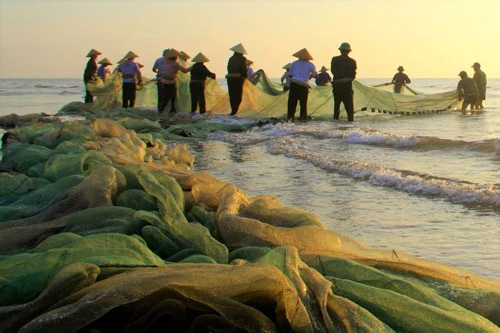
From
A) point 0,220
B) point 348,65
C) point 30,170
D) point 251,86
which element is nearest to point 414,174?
point 30,170

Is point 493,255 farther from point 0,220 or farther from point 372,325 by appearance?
point 0,220

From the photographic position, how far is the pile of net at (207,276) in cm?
229

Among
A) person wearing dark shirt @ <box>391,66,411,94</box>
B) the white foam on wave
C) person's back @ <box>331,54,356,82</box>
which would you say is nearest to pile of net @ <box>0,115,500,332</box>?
the white foam on wave

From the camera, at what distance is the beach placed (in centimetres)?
374

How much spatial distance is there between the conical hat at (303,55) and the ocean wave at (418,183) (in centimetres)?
681

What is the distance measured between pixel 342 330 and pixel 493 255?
2.48 meters

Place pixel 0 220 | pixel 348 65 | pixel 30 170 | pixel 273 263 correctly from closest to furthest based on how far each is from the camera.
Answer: pixel 273 263
pixel 0 220
pixel 30 170
pixel 348 65

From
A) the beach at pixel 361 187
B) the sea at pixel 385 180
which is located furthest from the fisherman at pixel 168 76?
the sea at pixel 385 180

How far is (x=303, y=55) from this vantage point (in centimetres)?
1619

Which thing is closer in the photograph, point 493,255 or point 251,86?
point 493,255

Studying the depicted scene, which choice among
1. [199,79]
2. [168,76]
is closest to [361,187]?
[199,79]

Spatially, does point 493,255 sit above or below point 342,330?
below

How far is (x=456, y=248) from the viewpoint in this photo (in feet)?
15.2

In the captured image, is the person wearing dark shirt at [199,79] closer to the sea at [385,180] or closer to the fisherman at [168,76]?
the fisherman at [168,76]
